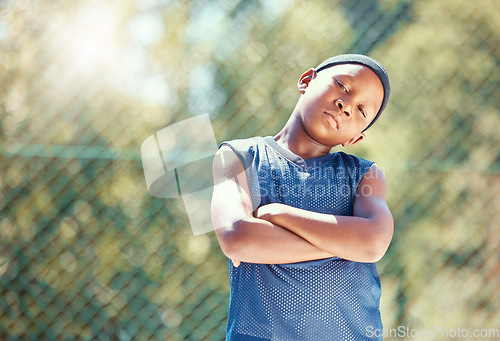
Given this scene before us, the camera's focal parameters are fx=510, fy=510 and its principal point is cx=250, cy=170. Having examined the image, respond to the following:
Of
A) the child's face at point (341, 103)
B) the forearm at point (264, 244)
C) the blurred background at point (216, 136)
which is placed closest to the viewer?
the forearm at point (264, 244)

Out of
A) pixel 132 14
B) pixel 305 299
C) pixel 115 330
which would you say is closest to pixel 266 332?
pixel 305 299

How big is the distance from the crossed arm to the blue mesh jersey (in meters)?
0.04

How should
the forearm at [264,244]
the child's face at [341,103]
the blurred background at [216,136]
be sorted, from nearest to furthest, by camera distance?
the forearm at [264,244], the child's face at [341,103], the blurred background at [216,136]

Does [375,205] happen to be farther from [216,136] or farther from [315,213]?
[216,136]

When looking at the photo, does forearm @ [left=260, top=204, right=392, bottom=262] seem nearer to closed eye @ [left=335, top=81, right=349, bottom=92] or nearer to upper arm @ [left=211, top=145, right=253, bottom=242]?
upper arm @ [left=211, top=145, right=253, bottom=242]

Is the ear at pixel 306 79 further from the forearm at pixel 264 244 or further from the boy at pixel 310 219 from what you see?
the forearm at pixel 264 244

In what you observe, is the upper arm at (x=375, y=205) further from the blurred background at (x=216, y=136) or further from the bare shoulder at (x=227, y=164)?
the blurred background at (x=216, y=136)

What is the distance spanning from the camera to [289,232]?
0.73 meters

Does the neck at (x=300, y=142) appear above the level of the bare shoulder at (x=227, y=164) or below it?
below

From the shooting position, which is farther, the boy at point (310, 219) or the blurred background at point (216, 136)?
the blurred background at point (216, 136)

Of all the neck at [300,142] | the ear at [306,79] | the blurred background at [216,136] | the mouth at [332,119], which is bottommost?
the blurred background at [216,136]

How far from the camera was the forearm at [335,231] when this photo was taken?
2.38 ft

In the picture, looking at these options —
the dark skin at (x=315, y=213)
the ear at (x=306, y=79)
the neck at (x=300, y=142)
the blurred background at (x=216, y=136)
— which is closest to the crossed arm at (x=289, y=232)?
the dark skin at (x=315, y=213)

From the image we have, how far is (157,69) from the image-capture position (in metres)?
2.28
